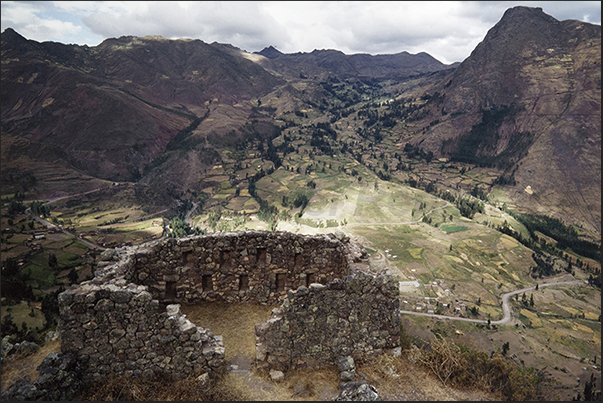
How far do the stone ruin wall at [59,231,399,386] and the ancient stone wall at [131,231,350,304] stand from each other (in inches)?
1.8

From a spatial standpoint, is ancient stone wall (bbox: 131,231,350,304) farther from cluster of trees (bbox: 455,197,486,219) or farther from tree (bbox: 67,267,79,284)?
cluster of trees (bbox: 455,197,486,219)

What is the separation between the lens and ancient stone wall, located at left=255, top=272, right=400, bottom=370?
10711mm

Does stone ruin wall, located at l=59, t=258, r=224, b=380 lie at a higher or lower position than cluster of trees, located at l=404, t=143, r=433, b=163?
higher

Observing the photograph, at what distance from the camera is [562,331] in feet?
178

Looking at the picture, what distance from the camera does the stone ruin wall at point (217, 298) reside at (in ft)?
31.0

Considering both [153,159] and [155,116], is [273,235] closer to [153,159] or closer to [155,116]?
[153,159]

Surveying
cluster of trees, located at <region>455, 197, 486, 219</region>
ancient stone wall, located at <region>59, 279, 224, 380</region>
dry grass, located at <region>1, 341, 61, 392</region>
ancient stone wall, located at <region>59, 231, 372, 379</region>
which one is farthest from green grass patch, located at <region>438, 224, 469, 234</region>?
dry grass, located at <region>1, 341, 61, 392</region>

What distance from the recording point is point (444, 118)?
17762cm

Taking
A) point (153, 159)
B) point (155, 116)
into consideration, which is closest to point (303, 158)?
point (153, 159)

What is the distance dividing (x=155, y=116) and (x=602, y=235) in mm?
182509

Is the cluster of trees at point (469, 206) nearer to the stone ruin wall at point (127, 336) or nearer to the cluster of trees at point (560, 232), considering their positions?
the cluster of trees at point (560, 232)

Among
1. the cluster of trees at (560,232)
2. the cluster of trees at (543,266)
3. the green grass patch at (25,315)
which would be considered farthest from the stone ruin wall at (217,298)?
the cluster of trees at (560,232)

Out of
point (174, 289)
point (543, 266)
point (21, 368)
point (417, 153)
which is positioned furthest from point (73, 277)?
point (417, 153)

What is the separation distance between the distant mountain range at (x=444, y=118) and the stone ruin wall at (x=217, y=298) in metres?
105
